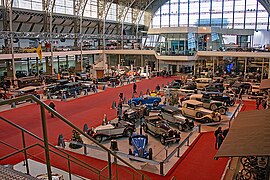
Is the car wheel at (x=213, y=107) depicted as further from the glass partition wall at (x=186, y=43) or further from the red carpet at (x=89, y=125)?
the glass partition wall at (x=186, y=43)

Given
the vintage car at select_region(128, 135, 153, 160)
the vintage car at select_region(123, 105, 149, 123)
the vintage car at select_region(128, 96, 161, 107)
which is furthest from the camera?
the vintage car at select_region(128, 96, 161, 107)

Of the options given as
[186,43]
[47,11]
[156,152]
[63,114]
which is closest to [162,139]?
[156,152]

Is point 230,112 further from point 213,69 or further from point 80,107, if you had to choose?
point 213,69

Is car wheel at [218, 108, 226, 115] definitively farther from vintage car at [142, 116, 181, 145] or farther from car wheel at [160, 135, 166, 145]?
car wheel at [160, 135, 166, 145]

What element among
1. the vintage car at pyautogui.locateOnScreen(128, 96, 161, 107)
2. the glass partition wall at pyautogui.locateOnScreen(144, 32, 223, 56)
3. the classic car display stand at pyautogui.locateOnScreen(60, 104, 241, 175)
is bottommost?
the classic car display stand at pyautogui.locateOnScreen(60, 104, 241, 175)

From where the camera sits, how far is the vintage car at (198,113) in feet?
57.3

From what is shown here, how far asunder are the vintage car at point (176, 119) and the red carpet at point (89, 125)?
44.7 inches

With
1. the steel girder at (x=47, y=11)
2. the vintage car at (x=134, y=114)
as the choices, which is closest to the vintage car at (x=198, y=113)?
the vintage car at (x=134, y=114)

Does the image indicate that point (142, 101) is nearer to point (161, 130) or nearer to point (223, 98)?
point (223, 98)

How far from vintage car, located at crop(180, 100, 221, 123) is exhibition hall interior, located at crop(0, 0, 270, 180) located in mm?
72

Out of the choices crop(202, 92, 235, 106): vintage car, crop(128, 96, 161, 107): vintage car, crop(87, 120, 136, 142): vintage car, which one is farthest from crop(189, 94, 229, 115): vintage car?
crop(87, 120, 136, 142): vintage car

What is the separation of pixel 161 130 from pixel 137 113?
401 centimetres

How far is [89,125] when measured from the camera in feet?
57.8

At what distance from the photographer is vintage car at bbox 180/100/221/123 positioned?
17469 mm
